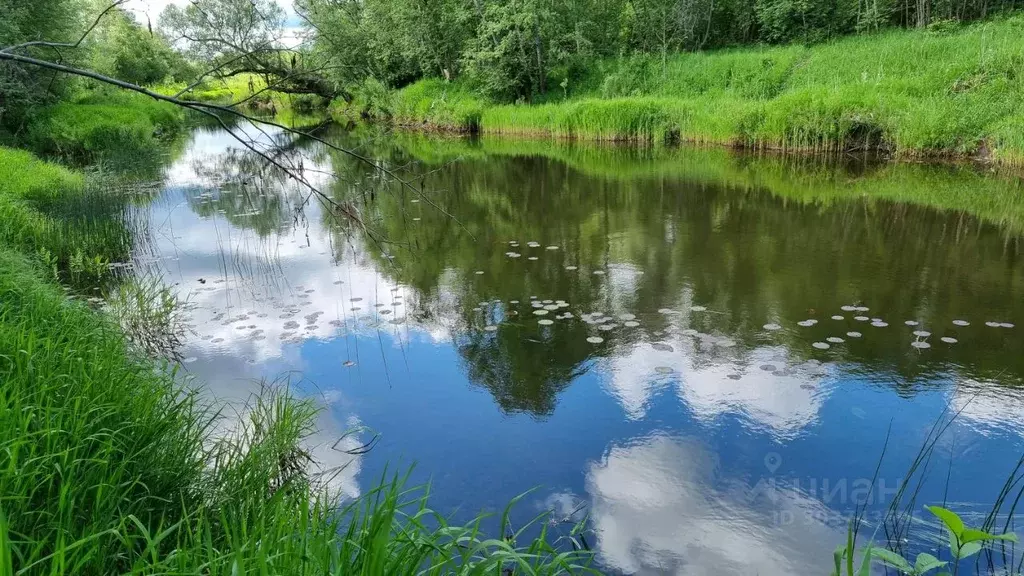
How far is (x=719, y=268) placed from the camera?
7.22 m

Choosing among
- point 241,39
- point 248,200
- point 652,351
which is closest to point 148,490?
point 241,39

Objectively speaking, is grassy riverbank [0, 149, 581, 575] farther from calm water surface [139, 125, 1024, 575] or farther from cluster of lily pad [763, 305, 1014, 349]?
cluster of lily pad [763, 305, 1014, 349]

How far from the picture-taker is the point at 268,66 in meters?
2.29

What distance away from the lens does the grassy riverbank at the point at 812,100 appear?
12859mm

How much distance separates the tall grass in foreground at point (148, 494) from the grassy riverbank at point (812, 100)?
9.53 m

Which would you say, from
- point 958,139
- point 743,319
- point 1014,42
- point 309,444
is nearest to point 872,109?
point 958,139

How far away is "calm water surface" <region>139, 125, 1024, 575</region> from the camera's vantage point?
3404 millimetres

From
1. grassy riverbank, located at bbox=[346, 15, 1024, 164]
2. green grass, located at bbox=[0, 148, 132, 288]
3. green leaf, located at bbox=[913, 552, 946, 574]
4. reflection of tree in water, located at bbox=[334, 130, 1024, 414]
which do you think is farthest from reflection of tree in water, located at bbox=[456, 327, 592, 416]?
grassy riverbank, located at bbox=[346, 15, 1024, 164]

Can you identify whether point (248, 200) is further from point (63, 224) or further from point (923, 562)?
point (923, 562)

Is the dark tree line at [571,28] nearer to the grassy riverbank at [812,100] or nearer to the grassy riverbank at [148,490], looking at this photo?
the grassy riverbank at [812,100]

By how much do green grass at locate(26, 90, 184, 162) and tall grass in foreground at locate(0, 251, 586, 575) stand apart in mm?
15129

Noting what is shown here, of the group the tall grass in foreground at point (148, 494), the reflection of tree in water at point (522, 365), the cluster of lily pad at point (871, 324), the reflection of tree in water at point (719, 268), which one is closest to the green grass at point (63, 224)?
the tall grass in foreground at point (148, 494)

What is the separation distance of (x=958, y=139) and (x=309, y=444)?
14149mm

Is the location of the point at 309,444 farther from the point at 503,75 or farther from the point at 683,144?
the point at 503,75
